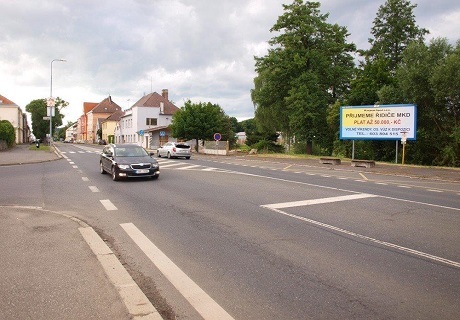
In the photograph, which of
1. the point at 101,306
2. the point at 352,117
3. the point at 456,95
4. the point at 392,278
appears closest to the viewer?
the point at 101,306

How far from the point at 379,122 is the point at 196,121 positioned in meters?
23.3

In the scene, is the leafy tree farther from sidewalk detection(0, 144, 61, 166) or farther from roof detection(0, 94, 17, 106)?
sidewalk detection(0, 144, 61, 166)

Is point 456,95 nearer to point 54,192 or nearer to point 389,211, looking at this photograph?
point 389,211

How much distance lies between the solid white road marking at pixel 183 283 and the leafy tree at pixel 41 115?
351 feet

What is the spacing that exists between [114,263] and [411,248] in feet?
14.2

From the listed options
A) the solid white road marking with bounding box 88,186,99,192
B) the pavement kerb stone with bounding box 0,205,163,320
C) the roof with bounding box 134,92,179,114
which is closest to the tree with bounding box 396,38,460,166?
the solid white road marking with bounding box 88,186,99,192

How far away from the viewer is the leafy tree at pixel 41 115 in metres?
104

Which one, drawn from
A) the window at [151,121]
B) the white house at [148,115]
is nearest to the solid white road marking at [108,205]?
the white house at [148,115]

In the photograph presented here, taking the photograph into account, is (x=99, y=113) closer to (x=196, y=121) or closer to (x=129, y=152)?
(x=196, y=121)

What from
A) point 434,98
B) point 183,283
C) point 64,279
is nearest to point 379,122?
point 434,98

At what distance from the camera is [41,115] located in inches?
4183

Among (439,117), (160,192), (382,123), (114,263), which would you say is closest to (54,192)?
(160,192)

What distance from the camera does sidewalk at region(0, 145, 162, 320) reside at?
12.0 feet

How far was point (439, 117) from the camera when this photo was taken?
2875cm
